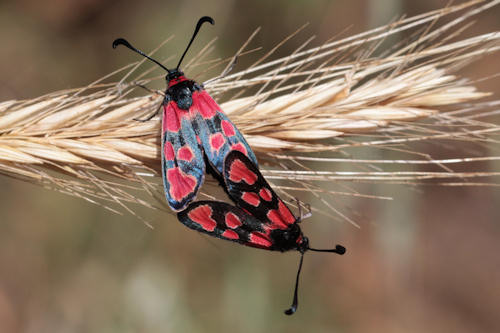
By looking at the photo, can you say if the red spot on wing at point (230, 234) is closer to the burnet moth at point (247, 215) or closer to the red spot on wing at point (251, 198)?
the burnet moth at point (247, 215)

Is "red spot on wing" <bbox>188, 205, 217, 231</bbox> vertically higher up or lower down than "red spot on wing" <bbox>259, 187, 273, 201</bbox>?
lower down

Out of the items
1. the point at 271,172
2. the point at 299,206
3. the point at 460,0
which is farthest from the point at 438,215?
the point at 271,172

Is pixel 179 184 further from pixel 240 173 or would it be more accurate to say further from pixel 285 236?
pixel 285 236

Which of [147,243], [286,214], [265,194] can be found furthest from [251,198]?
[147,243]

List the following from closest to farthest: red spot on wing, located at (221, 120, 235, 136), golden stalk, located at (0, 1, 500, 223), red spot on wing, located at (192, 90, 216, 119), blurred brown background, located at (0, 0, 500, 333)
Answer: golden stalk, located at (0, 1, 500, 223) < red spot on wing, located at (221, 120, 235, 136) < red spot on wing, located at (192, 90, 216, 119) < blurred brown background, located at (0, 0, 500, 333)

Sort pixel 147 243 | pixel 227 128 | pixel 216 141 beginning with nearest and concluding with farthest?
1. pixel 227 128
2. pixel 216 141
3. pixel 147 243

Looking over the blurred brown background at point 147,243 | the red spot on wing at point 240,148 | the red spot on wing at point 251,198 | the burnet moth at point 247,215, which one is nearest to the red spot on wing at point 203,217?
the burnet moth at point 247,215

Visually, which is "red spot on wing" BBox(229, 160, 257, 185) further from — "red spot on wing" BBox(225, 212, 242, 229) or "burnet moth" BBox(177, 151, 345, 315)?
"red spot on wing" BBox(225, 212, 242, 229)

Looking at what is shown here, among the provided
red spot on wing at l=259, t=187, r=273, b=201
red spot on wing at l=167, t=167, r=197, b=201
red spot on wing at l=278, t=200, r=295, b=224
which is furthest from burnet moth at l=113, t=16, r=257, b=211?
red spot on wing at l=278, t=200, r=295, b=224
